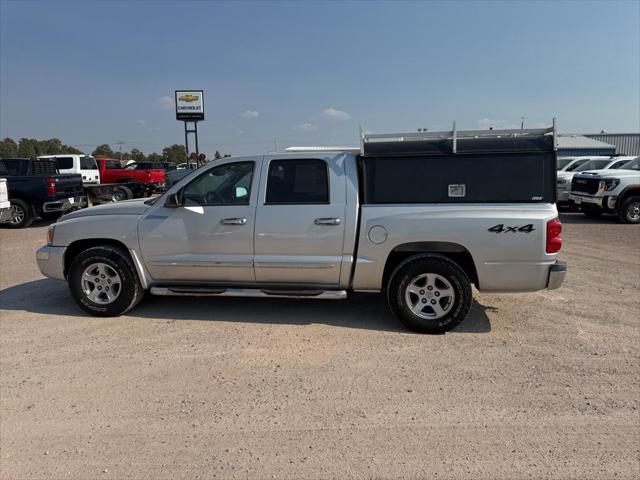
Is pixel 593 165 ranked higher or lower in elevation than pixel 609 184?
higher

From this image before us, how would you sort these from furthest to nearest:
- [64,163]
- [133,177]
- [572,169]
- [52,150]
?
1. [52,150]
2. [133,177]
3. [64,163]
4. [572,169]

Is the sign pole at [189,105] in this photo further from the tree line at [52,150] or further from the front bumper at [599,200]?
the tree line at [52,150]

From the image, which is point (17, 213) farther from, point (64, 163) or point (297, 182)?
point (297, 182)

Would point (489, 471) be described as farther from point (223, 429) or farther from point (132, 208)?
point (132, 208)

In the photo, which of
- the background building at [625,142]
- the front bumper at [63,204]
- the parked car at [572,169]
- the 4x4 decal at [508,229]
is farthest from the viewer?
the background building at [625,142]

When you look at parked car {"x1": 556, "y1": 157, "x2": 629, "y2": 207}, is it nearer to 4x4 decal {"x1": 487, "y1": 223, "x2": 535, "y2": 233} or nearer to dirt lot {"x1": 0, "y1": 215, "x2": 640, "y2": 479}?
dirt lot {"x1": 0, "y1": 215, "x2": 640, "y2": 479}

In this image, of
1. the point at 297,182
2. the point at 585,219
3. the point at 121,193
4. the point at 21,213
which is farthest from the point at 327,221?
the point at 121,193

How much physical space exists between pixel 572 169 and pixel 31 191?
62.3 ft

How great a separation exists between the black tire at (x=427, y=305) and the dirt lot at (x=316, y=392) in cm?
16

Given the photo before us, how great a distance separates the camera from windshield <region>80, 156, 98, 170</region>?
1966 cm

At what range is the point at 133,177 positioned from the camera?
68.6ft

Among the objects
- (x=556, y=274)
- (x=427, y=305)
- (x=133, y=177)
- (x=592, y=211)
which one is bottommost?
(x=427, y=305)

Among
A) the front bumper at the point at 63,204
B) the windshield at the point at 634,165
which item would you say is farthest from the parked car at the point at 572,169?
the front bumper at the point at 63,204

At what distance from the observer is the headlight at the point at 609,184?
42.4ft
